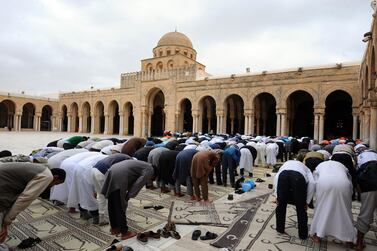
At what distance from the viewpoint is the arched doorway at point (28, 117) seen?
35.2 meters

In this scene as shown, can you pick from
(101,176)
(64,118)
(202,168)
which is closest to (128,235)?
(101,176)

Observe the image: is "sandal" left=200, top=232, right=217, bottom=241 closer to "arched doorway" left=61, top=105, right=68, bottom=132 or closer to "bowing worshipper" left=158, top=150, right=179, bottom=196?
"bowing worshipper" left=158, top=150, right=179, bottom=196

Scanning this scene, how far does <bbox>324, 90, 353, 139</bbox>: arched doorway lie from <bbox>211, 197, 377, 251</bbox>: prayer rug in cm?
1865

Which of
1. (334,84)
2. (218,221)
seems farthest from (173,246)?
(334,84)

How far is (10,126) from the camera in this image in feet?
106

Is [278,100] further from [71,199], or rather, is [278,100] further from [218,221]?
[71,199]

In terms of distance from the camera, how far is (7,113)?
33844 millimetres

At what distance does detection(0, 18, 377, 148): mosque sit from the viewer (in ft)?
48.3

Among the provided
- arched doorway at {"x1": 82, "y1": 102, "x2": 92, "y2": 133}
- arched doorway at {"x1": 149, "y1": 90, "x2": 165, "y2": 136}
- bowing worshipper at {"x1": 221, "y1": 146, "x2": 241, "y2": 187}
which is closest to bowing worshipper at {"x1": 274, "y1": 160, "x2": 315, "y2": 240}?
bowing worshipper at {"x1": 221, "y1": 146, "x2": 241, "y2": 187}

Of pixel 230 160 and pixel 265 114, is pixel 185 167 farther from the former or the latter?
pixel 265 114

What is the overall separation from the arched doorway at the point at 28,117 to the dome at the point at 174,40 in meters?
20.7

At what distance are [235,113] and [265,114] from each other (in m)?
2.61

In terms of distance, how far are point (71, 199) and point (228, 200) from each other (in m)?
3.20

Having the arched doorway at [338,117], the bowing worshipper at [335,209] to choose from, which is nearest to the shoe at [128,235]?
the bowing worshipper at [335,209]
